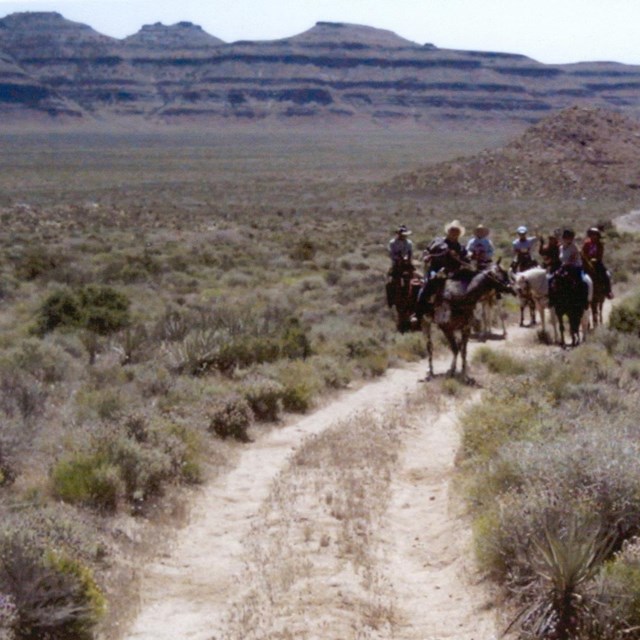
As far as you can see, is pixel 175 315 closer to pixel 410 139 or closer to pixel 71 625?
pixel 71 625

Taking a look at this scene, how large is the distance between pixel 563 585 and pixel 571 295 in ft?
34.6

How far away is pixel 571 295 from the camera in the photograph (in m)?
16.0

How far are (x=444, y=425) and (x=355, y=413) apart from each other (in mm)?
1180

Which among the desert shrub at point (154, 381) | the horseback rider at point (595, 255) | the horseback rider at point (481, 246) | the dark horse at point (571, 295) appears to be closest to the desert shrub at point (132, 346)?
the desert shrub at point (154, 381)

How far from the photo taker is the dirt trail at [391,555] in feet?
21.7

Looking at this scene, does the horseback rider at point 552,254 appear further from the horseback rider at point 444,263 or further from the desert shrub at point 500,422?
the desert shrub at point 500,422

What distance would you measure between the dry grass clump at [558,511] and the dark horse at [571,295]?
A: 6.53 metres

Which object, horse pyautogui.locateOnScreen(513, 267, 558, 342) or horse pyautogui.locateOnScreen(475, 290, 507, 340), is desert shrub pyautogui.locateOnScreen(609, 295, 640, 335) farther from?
horse pyautogui.locateOnScreen(475, 290, 507, 340)

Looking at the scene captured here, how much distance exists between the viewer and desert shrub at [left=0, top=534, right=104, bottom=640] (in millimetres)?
5977

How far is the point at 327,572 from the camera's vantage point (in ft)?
24.2

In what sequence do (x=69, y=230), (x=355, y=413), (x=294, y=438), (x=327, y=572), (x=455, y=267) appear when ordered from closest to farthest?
(x=327, y=572) → (x=294, y=438) → (x=355, y=413) → (x=455, y=267) → (x=69, y=230)

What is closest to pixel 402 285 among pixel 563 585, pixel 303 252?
pixel 563 585

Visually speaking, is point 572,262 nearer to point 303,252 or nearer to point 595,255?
point 595,255

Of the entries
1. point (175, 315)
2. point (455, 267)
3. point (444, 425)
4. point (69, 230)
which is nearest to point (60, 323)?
point (175, 315)
